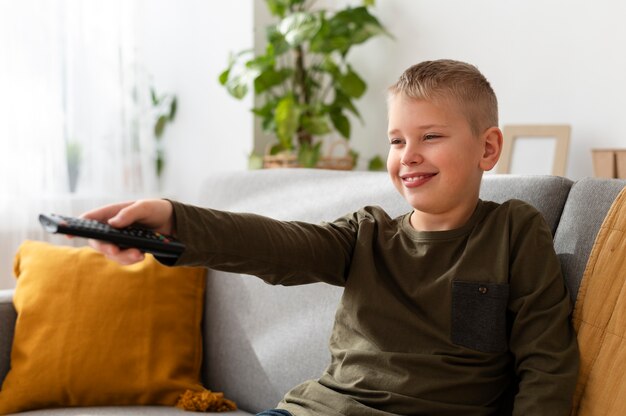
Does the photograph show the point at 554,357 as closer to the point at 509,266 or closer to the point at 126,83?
the point at 509,266

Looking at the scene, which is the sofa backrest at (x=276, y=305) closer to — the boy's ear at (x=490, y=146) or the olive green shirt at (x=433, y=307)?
the boy's ear at (x=490, y=146)

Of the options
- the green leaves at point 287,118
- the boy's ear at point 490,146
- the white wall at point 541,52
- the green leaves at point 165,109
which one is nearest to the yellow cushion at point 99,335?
the boy's ear at point 490,146

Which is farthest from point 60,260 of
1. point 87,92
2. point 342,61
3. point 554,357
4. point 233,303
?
point 342,61

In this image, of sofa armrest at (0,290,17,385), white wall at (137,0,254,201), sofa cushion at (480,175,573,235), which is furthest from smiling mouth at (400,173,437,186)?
white wall at (137,0,254,201)

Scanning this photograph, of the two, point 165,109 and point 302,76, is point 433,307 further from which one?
point 165,109

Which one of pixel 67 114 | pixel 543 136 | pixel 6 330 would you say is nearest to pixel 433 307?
pixel 6 330

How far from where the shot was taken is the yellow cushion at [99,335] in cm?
197

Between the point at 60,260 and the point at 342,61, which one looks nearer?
the point at 60,260

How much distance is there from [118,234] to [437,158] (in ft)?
1.89

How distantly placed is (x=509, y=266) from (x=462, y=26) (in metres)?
1.88

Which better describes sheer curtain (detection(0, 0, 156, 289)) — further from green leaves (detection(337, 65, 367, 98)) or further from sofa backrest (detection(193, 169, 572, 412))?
sofa backrest (detection(193, 169, 572, 412))

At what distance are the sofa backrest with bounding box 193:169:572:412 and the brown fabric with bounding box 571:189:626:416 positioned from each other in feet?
0.93

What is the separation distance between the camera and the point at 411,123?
1.43 meters

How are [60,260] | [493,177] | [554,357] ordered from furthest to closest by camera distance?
[60,260] < [493,177] < [554,357]
